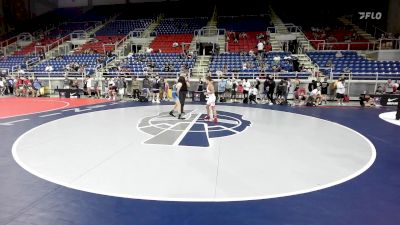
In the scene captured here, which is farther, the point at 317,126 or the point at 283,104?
the point at 283,104

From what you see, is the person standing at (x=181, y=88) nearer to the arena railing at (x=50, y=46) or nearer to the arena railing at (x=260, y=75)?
the arena railing at (x=260, y=75)

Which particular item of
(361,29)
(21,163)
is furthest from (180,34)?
(21,163)

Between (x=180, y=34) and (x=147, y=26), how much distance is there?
4432mm

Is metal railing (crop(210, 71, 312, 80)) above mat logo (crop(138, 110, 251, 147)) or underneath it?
above

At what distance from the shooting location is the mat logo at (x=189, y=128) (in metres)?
7.28

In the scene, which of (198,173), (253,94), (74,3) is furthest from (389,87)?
(74,3)

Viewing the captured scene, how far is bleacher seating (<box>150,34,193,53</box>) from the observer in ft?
82.1

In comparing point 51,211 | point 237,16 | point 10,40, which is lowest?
point 51,211

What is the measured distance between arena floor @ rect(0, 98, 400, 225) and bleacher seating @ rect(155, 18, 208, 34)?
2126 cm

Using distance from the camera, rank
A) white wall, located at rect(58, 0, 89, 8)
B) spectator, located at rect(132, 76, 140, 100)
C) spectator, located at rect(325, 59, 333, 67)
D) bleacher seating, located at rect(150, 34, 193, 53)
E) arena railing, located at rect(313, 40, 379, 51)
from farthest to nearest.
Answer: white wall, located at rect(58, 0, 89, 8), bleacher seating, located at rect(150, 34, 193, 53), arena railing, located at rect(313, 40, 379, 51), spectator, located at rect(325, 59, 333, 67), spectator, located at rect(132, 76, 140, 100)

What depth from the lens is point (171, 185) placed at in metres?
4.57

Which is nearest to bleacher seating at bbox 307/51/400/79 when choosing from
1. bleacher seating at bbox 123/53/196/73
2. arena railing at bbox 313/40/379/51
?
arena railing at bbox 313/40/379/51

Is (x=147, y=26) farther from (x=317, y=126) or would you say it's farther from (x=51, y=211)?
(x=51, y=211)

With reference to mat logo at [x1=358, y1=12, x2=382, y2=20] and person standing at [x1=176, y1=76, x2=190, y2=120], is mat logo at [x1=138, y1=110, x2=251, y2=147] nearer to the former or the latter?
person standing at [x1=176, y1=76, x2=190, y2=120]
